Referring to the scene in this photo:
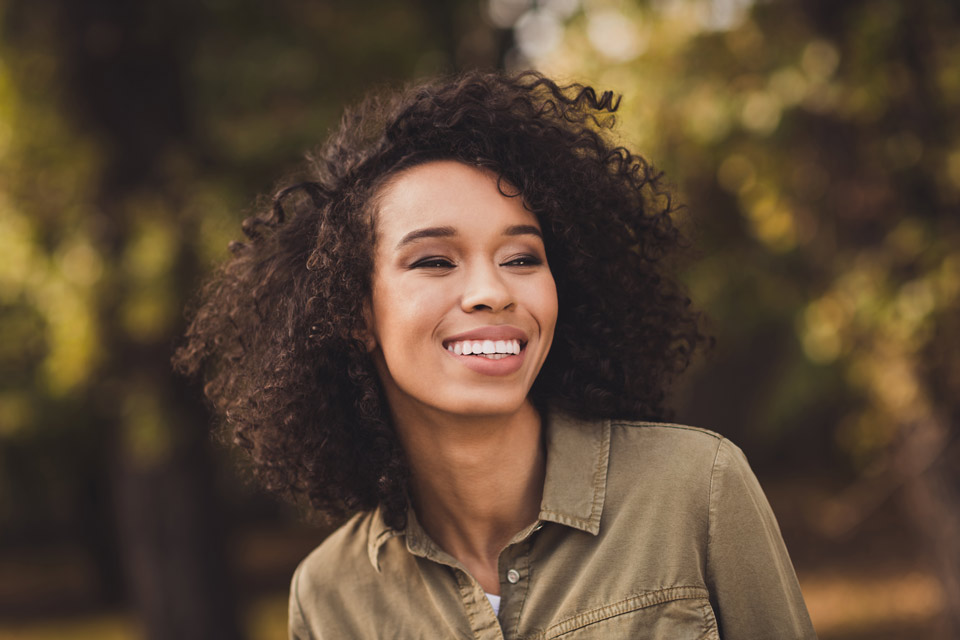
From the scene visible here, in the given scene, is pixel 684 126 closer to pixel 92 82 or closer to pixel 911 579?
pixel 92 82

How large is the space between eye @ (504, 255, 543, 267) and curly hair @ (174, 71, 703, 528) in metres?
0.12

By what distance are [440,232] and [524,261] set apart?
199mm

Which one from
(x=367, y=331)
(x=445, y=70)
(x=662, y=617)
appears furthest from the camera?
(x=445, y=70)

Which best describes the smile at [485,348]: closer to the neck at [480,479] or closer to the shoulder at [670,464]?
the neck at [480,479]

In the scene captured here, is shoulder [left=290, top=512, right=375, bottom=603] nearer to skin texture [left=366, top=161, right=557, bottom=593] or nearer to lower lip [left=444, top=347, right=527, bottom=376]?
skin texture [left=366, top=161, right=557, bottom=593]

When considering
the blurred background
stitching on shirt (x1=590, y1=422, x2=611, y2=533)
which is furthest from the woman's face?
the blurred background

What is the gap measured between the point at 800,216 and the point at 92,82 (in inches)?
156

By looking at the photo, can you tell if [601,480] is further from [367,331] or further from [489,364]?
[367,331]

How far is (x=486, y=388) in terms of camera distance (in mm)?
2004

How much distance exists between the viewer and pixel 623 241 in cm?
241

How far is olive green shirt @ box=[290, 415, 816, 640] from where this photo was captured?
1.97m

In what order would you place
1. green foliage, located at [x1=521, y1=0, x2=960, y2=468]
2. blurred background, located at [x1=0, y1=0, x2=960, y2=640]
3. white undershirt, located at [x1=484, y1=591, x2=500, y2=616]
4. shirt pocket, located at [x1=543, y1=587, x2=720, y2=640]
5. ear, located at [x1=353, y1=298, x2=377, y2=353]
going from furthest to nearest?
blurred background, located at [x1=0, y1=0, x2=960, y2=640]
green foliage, located at [x1=521, y1=0, x2=960, y2=468]
ear, located at [x1=353, y1=298, x2=377, y2=353]
white undershirt, located at [x1=484, y1=591, x2=500, y2=616]
shirt pocket, located at [x1=543, y1=587, x2=720, y2=640]

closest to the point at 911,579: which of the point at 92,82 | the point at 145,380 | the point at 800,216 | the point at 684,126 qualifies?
the point at 800,216

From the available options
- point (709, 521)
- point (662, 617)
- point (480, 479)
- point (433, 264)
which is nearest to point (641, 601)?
point (662, 617)
